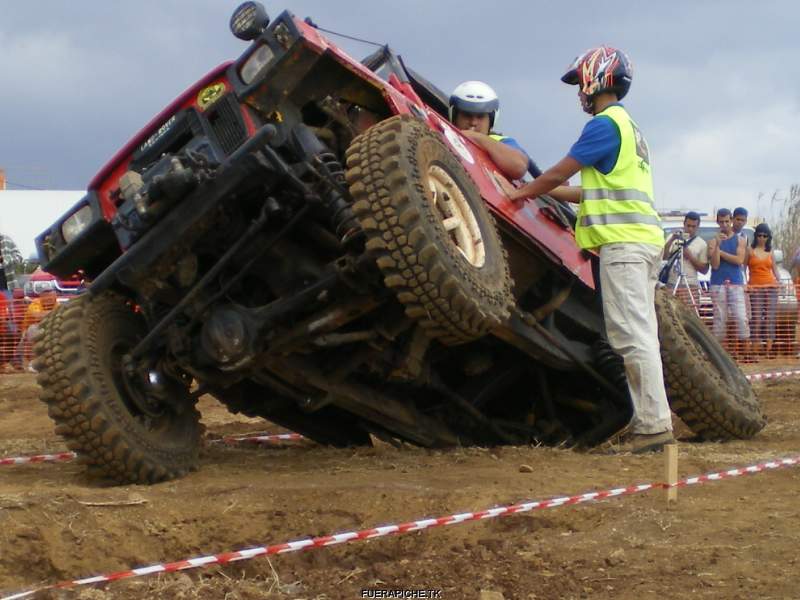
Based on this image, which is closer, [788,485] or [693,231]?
[788,485]

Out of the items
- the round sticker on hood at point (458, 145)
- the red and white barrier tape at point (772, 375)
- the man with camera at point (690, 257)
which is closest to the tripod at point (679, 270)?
the man with camera at point (690, 257)

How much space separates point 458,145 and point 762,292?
8.68 m

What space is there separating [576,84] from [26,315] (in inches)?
380

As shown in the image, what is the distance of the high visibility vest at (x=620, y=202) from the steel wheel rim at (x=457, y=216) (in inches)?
48.5

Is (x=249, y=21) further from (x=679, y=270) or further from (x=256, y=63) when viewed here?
(x=679, y=270)

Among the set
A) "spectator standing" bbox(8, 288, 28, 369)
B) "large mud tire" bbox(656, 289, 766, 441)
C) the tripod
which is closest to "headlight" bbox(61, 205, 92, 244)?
"large mud tire" bbox(656, 289, 766, 441)

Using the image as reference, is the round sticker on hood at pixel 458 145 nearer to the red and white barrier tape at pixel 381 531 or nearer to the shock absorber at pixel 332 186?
the shock absorber at pixel 332 186

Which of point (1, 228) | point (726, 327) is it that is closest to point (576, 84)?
point (726, 327)

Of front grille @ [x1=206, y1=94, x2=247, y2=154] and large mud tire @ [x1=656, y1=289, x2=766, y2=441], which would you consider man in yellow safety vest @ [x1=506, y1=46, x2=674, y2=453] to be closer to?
large mud tire @ [x1=656, y1=289, x2=766, y2=441]

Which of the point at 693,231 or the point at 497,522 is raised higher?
the point at 693,231

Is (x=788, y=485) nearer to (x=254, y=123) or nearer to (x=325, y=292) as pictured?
(x=325, y=292)

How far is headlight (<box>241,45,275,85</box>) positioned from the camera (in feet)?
17.1

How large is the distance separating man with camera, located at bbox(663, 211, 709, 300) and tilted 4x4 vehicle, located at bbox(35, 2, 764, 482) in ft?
25.7

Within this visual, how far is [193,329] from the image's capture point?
5617 millimetres
